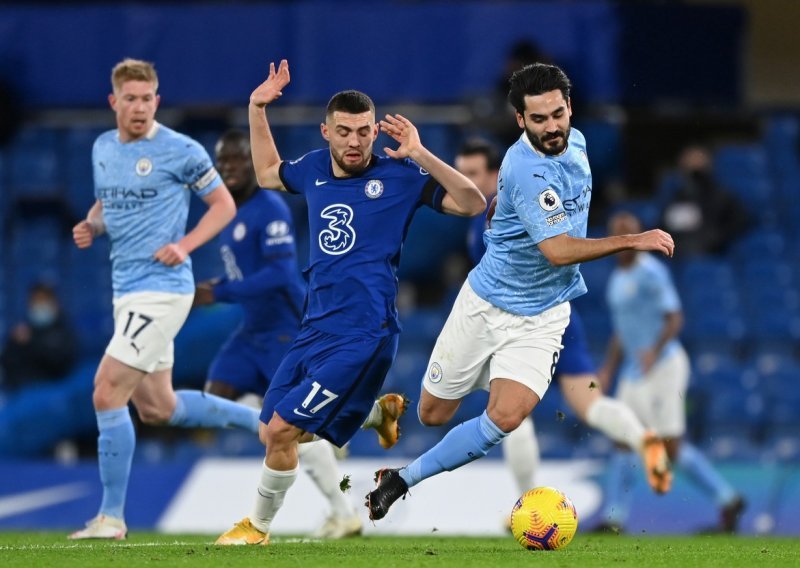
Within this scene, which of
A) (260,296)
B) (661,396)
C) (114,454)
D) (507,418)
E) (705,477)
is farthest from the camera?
(661,396)

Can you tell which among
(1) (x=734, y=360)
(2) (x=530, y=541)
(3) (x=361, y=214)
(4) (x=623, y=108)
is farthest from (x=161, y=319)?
(4) (x=623, y=108)

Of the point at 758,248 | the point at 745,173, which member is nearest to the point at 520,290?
the point at 758,248

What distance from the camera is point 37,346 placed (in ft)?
46.8

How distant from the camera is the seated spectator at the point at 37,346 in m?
14.2

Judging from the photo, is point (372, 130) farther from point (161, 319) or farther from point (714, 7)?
point (714, 7)

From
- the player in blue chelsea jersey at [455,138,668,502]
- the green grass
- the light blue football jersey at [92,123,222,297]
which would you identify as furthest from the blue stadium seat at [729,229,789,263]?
the light blue football jersey at [92,123,222,297]

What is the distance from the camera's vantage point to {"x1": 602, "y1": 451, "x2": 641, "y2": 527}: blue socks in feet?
38.1

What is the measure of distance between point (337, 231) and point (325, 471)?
2172 millimetres

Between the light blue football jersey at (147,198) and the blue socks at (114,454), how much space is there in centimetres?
72

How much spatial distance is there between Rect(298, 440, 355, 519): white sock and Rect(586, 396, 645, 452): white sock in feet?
6.23

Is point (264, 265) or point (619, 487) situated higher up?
point (264, 265)

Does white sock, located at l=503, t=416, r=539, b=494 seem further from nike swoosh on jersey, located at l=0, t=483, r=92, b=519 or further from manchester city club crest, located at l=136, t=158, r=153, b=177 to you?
nike swoosh on jersey, located at l=0, t=483, r=92, b=519

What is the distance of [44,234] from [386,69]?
4.14 metres

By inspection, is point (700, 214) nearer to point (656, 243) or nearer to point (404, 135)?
point (404, 135)
